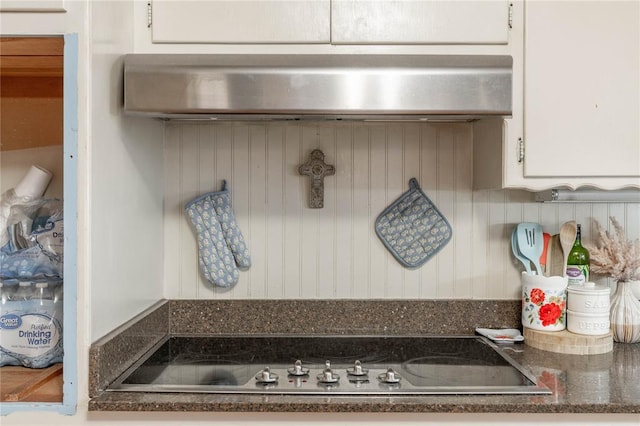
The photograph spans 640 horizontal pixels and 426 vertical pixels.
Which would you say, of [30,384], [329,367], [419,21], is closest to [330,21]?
[419,21]

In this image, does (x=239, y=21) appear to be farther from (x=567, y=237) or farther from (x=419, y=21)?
(x=567, y=237)

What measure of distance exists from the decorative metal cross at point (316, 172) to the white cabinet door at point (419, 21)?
1.29 feet

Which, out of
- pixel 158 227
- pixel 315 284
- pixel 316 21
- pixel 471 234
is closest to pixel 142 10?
pixel 316 21

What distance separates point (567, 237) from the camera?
65.4 inches

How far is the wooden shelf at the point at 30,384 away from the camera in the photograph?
3.83 ft

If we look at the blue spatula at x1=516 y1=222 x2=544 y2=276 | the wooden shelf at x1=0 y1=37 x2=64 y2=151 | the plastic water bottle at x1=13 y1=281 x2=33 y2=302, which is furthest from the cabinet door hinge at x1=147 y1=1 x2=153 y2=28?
the blue spatula at x1=516 y1=222 x2=544 y2=276

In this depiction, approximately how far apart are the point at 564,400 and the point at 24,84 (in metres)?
1.58

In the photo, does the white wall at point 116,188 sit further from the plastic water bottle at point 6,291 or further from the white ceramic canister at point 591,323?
the white ceramic canister at point 591,323

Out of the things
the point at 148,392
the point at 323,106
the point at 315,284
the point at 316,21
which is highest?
the point at 316,21

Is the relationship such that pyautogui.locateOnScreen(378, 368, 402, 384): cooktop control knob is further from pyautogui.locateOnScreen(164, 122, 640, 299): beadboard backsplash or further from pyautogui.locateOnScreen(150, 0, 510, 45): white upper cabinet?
pyautogui.locateOnScreen(150, 0, 510, 45): white upper cabinet

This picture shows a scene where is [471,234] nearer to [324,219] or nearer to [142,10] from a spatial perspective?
[324,219]

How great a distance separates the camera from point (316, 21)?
141 cm

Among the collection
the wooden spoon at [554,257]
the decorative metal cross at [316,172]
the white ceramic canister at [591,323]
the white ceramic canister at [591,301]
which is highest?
the decorative metal cross at [316,172]

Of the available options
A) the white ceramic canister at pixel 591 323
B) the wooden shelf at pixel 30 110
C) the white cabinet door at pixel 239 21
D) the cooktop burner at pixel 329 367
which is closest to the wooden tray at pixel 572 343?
the white ceramic canister at pixel 591 323
